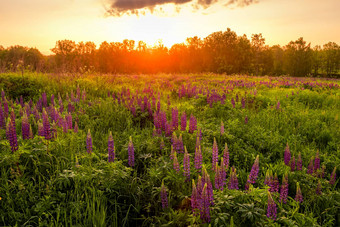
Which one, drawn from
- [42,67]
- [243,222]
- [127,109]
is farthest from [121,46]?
[243,222]

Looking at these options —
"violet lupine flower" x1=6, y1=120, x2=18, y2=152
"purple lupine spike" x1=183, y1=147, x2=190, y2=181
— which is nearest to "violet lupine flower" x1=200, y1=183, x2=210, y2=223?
"purple lupine spike" x1=183, y1=147, x2=190, y2=181

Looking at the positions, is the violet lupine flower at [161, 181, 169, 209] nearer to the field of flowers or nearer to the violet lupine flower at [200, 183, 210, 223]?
the field of flowers

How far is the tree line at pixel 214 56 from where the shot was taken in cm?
6506

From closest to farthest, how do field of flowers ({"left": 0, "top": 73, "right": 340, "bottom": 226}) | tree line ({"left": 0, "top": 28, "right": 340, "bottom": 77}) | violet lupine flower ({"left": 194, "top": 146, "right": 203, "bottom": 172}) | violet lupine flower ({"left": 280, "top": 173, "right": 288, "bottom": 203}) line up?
field of flowers ({"left": 0, "top": 73, "right": 340, "bottom": 226}) < violet lupine flower ({"left": 280, "top": 173, "right": 288, "bottom": 203}) < violet lupine flower ({"left": 194, "top": 146, "right": 203, "bottom": 172}) < tree line ({"left": 0, "top": 28, "right": 340, "bottom": 77})

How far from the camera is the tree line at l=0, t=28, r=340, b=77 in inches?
2562

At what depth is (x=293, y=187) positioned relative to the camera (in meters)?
3.23

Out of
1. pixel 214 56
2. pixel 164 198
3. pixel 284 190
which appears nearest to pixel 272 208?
pixel 284 190

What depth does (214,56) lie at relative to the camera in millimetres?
68312

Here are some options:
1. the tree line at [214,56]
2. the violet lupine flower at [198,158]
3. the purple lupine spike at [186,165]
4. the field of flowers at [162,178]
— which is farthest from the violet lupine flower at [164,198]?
the tree line at [214,56]

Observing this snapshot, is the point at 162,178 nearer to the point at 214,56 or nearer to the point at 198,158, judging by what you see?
the point at 198,158

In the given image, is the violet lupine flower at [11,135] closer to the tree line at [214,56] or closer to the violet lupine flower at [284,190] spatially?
the violet lupine flower at [284,190]

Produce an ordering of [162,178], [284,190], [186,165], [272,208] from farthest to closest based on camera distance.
Answer: [162,178] → [186,165] → [284,190] → [272,208]

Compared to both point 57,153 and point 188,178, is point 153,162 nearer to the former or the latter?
point 188,178

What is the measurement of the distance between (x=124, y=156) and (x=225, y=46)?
6946 cm
